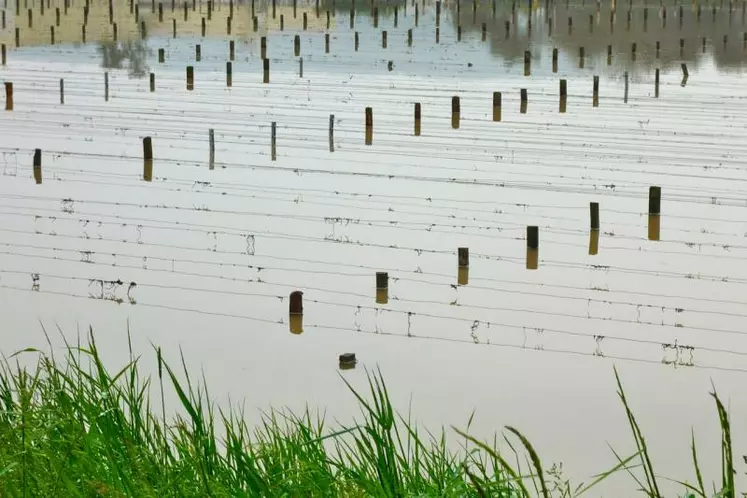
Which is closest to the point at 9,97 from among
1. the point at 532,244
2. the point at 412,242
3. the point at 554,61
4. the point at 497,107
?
the point at 497,107

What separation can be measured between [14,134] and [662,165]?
72.4ft

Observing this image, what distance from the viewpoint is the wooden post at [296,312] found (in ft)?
79.0

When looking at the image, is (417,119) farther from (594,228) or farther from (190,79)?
(594,228)

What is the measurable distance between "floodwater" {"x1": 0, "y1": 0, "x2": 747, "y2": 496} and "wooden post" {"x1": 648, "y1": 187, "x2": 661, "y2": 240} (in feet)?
0.35

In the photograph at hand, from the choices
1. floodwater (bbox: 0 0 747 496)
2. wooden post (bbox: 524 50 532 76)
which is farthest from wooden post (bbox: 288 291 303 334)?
wooden post (bbox: 524 50 532 76)

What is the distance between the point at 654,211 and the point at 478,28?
6245cm

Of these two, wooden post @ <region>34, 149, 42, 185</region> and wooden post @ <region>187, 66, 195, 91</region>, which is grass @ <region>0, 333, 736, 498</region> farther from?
wooden post @ <region>187, 66, 195, 91</region>

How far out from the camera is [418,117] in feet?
159

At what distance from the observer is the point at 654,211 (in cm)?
3278

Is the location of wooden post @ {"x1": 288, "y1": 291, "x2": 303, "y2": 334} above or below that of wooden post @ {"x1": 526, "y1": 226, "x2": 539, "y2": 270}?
below

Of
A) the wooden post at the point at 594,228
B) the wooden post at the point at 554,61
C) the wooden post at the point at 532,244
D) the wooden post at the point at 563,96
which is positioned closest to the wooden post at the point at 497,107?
the wooden post at the point at 563,96

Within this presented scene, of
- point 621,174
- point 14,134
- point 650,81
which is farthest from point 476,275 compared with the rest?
point 650,81

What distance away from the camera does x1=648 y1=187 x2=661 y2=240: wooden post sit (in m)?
32.4

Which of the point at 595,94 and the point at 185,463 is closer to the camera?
the point at 185,463
